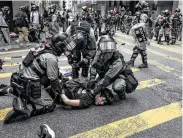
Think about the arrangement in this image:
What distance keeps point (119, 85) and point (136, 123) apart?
801 mm

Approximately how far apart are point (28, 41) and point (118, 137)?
957 cm

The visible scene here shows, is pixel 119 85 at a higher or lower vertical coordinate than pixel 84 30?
lower

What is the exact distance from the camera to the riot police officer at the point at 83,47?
548 cm

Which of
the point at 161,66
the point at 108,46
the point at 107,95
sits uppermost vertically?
the point at 108,46

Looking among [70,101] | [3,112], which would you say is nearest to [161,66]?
[70,101]

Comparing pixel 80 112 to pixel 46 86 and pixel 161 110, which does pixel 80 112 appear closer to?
pixel 46 86

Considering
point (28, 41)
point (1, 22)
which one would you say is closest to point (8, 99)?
point (1, 22)

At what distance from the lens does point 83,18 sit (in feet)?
21.4

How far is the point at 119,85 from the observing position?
4.73 m

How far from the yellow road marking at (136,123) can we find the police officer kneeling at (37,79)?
0.88 m

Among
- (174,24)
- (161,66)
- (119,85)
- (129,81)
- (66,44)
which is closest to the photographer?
(66,44)

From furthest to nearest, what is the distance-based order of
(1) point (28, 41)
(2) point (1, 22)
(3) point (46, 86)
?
(1) point (28, 41) → (2) point (1, 22) → (3) point (46, 86)

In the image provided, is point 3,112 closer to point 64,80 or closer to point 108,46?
point 64,80

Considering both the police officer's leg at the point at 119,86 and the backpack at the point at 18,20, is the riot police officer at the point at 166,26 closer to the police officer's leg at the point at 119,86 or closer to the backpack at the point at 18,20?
the backpack at the point at 18,20
